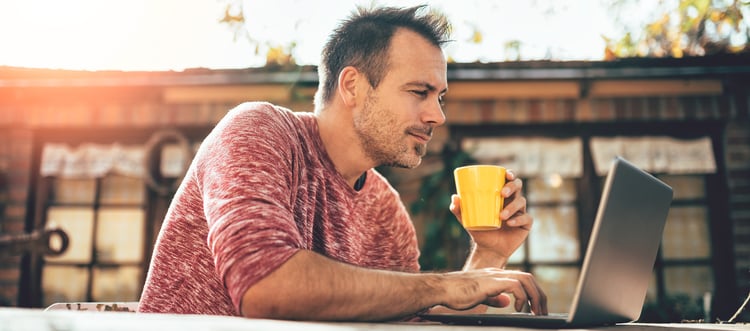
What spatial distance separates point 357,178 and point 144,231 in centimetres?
497

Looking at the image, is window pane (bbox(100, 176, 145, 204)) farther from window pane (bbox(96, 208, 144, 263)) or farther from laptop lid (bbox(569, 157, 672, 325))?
laptop lid (bbox(569, 157, 672, 325))

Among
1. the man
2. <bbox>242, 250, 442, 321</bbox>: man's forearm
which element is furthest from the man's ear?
<bbox>242, 250, 442, 321</bbox>: man's forearm

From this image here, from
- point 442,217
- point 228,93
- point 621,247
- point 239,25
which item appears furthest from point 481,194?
point 239,25

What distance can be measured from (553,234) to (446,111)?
1.61 m

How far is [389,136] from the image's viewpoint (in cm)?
226

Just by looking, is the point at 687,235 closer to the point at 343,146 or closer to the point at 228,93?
the point at 228,93

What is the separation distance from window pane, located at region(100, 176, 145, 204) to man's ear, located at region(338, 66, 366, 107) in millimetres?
5034

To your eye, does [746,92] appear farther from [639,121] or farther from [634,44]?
[634,44]

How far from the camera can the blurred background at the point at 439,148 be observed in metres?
6.17

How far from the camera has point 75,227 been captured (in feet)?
22.5

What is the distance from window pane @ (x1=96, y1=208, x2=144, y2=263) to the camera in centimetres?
674

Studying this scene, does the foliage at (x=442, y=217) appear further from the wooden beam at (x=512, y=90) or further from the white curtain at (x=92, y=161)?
the white curtain at (x=92, y=161)

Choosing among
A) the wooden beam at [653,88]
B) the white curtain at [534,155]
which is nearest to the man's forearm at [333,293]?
the white curtain at [534,155]

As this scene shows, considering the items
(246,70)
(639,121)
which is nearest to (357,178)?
(246,70)
